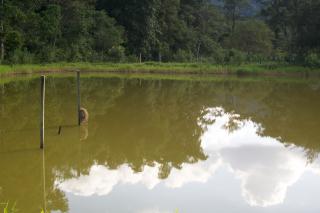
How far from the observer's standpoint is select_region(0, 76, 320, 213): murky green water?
730cm

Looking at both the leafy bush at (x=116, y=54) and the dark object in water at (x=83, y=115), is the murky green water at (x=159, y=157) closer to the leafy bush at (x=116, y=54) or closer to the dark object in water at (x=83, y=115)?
the dark object in water at (x=83, y=115)

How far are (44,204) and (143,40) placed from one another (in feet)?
125

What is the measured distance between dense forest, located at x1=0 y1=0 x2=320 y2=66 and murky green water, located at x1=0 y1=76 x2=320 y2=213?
16287mm

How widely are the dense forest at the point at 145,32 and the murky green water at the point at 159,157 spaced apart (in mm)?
16287

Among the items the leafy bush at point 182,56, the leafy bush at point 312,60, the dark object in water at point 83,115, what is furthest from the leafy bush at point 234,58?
the dark object in water at point 83,115

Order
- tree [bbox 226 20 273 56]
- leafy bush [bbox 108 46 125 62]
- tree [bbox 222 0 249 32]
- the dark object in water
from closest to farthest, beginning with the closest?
the dark object in water, leafy bush [bbox 108 46 125 62], tree [bbox 226 20 273 56], tree [bbox 222 0 249 32]

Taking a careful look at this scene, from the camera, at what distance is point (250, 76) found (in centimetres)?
3584

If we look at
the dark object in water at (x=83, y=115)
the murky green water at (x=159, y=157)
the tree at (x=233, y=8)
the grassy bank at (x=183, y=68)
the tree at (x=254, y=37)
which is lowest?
the murky green water at (x=159, y=157)

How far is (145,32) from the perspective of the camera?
44.2m

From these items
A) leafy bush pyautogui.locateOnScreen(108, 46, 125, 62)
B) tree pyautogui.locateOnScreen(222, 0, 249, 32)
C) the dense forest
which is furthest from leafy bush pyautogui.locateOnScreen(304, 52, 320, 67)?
tree pyautogui.locateOnScreen(222, 0, 249, 32)

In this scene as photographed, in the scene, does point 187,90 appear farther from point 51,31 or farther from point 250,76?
point 51,31

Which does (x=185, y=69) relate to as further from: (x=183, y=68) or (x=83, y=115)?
(x=83, y=115)

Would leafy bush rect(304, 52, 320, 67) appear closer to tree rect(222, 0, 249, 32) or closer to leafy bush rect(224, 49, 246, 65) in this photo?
leafy bush rect(224, 49, 246, 65)

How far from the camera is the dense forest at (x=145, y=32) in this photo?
3559cm
